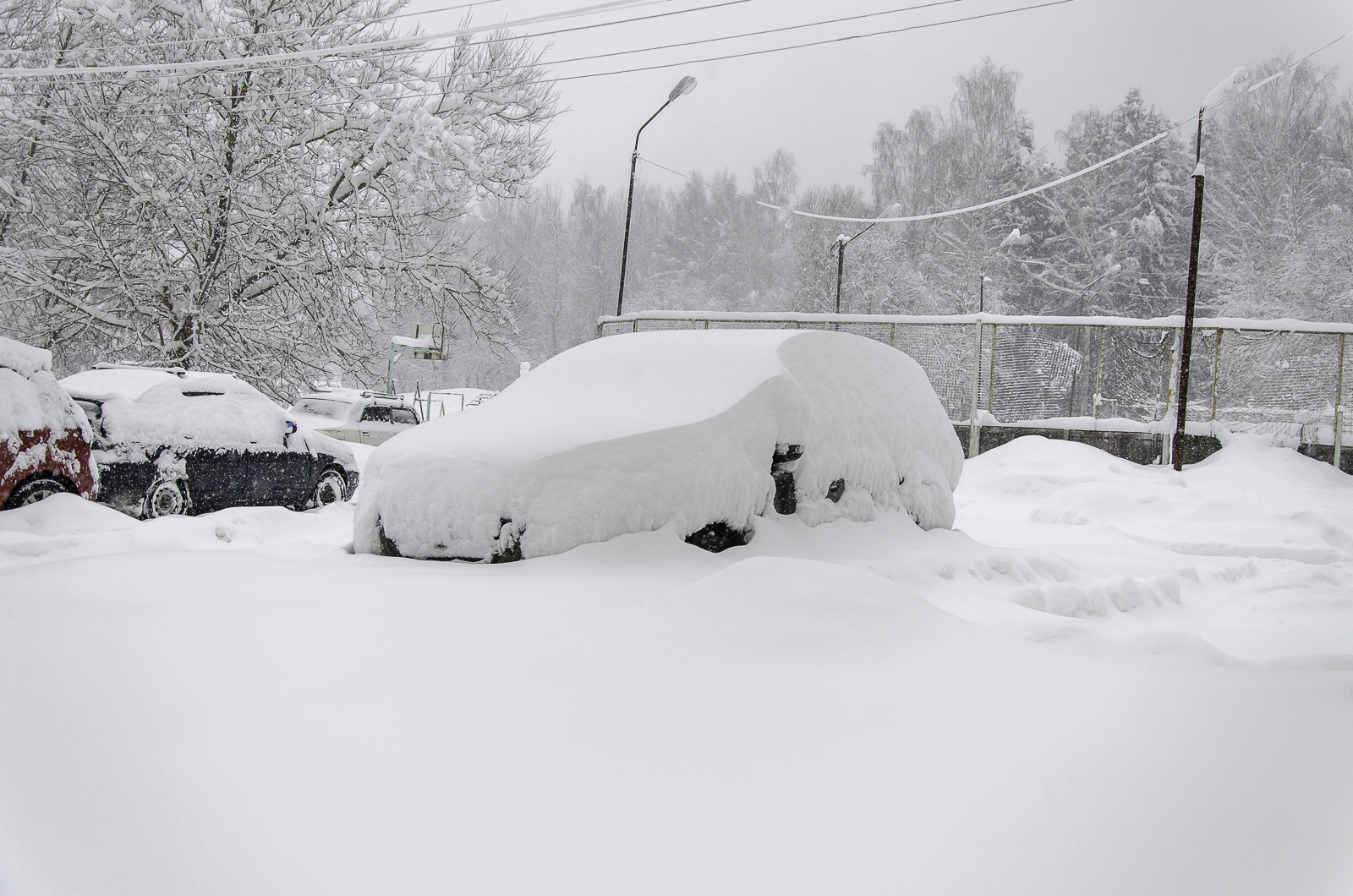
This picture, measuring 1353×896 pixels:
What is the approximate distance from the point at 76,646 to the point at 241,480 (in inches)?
231

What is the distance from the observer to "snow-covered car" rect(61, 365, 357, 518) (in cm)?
690

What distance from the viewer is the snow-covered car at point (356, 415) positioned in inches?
550

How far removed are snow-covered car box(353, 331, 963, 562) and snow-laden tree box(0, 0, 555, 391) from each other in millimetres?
10590

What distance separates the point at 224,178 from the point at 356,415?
5.10m

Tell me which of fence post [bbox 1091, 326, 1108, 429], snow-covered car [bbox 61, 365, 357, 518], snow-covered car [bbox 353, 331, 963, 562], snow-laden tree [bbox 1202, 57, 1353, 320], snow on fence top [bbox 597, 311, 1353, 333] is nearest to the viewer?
snow-covered car [bbox 353, 331, 963, 562]

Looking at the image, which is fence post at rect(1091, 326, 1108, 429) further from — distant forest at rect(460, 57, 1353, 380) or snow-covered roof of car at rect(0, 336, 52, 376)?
snow-covered roof of car at rect(0, 336, 52, 376)

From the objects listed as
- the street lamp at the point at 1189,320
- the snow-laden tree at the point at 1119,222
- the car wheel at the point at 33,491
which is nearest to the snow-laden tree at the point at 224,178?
the car wheel at the point at 33,491

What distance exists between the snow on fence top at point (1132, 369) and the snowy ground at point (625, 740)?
11774mm

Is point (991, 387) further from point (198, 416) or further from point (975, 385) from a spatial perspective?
point (198, 416)

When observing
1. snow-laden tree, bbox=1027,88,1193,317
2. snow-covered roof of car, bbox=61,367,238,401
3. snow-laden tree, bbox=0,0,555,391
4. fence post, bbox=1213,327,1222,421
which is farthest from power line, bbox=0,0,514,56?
snow-laden tree, bbox=1027,88,1193,317

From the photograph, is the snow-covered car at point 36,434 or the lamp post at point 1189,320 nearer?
the snow-covered car at point 36,434

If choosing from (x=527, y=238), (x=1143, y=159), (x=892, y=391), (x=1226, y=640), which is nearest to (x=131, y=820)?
(x=1226, y=640)

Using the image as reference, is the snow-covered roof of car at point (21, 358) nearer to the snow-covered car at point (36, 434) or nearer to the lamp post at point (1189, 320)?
the snow-covered car at point (36, 434)

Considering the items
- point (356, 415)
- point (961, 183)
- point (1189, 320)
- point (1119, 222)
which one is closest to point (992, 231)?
point (961, 183)
